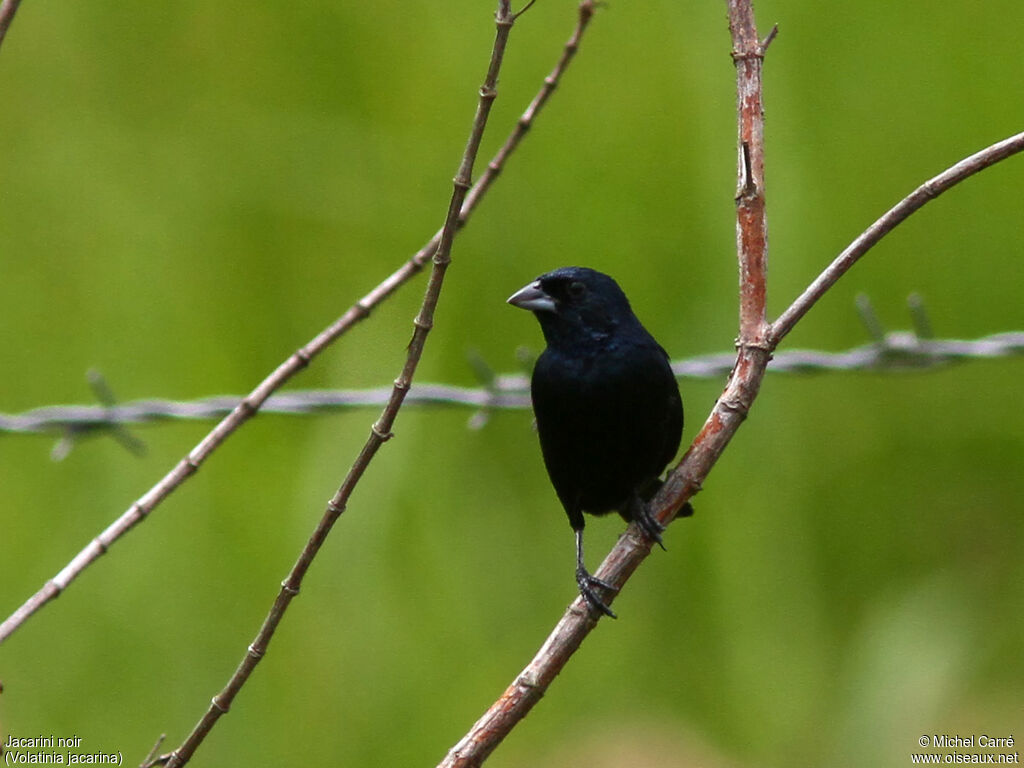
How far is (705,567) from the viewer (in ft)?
13.7

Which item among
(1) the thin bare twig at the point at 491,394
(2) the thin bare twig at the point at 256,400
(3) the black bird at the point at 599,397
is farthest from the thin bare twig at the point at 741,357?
(1) the thin bare twig at the point at 491,394

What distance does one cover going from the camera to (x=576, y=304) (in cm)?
309

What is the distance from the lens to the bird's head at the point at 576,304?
3041 mm

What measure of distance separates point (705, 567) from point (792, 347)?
0.72 meters

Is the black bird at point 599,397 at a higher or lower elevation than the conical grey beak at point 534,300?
lower

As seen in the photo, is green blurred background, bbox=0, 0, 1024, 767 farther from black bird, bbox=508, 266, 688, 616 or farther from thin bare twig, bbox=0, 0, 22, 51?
thin bare twig, bbox=0, 0, 22, 51

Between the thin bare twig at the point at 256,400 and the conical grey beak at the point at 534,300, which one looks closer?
the thin bare twig at the point at 256,400

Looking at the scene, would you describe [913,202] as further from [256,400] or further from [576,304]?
[576,304]

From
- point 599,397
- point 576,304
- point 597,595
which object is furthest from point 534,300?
point 597,595

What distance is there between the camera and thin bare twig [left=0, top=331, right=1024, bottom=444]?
11.1 ft

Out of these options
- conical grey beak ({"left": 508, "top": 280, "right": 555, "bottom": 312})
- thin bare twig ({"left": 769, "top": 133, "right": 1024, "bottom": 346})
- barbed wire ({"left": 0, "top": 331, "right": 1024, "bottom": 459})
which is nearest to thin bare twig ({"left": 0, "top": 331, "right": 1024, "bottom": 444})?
barbed wire ({"left": 0, "top": 331, "right": 1024, "bottom": 459})

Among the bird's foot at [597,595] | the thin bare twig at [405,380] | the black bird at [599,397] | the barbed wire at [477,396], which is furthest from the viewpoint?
the barbed wire at [477,396]

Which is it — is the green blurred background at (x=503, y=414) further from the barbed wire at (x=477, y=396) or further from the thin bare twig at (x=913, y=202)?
the thin bare twig at (x=913, y=202)

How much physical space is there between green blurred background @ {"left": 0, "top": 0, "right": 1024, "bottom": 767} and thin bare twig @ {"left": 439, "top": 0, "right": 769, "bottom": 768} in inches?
77.3
